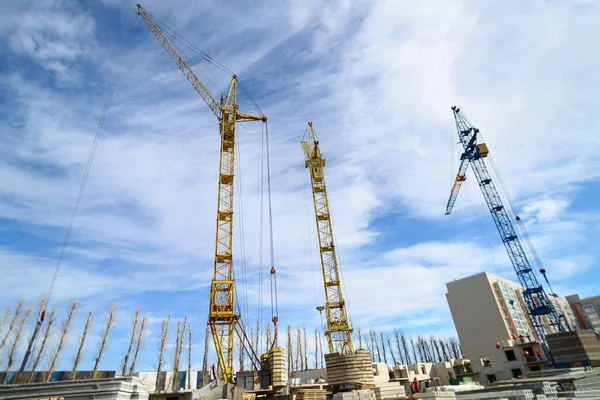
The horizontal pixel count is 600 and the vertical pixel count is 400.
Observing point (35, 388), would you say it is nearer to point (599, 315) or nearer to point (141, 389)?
point (141, 389)

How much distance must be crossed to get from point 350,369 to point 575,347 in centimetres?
2747

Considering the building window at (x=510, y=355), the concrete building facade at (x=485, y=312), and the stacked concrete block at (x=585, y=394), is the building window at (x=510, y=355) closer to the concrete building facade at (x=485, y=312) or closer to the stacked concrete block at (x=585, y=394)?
the concrete building facade at (x=485, y=312)

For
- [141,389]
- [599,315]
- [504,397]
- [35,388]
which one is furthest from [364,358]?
[599,315]

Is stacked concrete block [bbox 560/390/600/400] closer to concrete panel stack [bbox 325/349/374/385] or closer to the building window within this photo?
concrete panel stack [bbox 325/349/374/385]

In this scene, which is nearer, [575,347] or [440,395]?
[440,395]

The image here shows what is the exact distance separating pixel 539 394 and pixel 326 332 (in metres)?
23.7

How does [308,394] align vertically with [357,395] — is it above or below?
above

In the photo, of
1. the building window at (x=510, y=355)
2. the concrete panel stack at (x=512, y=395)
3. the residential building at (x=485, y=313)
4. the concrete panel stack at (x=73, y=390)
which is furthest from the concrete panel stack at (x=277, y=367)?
the residential building at (x=485, y=313)

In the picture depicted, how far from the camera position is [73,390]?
1266 centimetres

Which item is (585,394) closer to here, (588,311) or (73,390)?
(73,390)

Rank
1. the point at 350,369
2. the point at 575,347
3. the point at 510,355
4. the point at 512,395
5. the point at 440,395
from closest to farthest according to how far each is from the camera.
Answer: the point at 512,395
the point at 440,395
the point at 350,369
the point at 575,347
the point at 510,355

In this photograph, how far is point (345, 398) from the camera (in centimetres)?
1931

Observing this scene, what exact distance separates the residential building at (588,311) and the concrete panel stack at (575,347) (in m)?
79.8

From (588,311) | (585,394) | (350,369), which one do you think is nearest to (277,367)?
(350,369)
